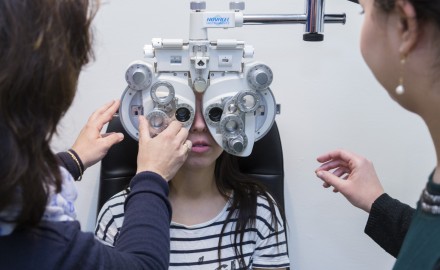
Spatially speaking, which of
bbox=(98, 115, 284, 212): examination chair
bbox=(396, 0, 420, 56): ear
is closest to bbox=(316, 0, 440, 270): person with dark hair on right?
bbox=(396, 0, 420, 56): ear

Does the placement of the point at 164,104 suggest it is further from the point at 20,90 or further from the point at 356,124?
the point at 356,124

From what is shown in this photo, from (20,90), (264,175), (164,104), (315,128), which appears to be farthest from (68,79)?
(315,128)

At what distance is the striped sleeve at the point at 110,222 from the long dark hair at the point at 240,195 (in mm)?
253

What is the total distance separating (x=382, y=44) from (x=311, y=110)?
802 millimetres

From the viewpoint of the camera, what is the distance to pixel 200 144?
108 cm

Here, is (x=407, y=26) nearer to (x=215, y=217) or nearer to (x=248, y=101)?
(x=248, y=101)

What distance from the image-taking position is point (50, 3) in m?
0.56

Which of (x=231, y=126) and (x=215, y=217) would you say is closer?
(x=231, y=126)

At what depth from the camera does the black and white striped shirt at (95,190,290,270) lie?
1.12m

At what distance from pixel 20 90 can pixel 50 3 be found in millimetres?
113

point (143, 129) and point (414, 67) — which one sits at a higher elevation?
point (414, 67)

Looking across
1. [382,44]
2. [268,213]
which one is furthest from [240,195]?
[382,44]

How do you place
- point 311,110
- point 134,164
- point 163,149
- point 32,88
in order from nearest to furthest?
point 32,88
point 163,149
point 134,164
point 311,110

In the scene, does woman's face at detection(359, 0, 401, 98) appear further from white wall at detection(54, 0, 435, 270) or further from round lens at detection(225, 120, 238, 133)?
white wall at detection(54, 0, 435, 270)
